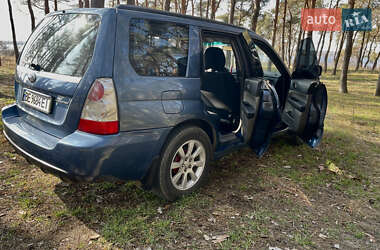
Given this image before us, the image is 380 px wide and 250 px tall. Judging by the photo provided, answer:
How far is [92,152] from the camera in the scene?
6.74ft

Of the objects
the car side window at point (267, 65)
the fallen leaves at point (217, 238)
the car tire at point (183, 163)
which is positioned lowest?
the fallen leaves at point (217, 238)

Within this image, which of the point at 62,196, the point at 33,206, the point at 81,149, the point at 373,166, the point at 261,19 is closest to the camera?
the point at 81,149

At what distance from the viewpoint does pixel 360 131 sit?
20.2ft

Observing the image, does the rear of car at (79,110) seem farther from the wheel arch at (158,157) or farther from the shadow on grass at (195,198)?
the shadow on grass at (195,198)

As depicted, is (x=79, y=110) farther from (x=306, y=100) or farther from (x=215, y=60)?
(x=306, y=100)

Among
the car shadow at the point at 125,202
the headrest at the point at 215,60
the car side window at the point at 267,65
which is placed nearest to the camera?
the car shadow at the point at 125,202

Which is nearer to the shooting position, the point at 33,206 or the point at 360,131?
the point at 33,206

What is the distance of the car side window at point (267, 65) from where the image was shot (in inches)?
147

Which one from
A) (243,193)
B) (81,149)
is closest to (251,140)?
(243,193)

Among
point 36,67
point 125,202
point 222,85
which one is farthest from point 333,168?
point 36,67

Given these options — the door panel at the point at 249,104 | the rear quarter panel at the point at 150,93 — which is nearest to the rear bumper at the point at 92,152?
the rear quarter panel at the point at 150,93

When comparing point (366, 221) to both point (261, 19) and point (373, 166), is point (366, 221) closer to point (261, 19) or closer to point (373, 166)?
point (373, 166)

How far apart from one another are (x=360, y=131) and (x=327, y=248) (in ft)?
15.6

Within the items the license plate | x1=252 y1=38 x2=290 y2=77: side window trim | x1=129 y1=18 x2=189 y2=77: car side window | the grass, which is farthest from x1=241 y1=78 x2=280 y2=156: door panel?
the license plate
